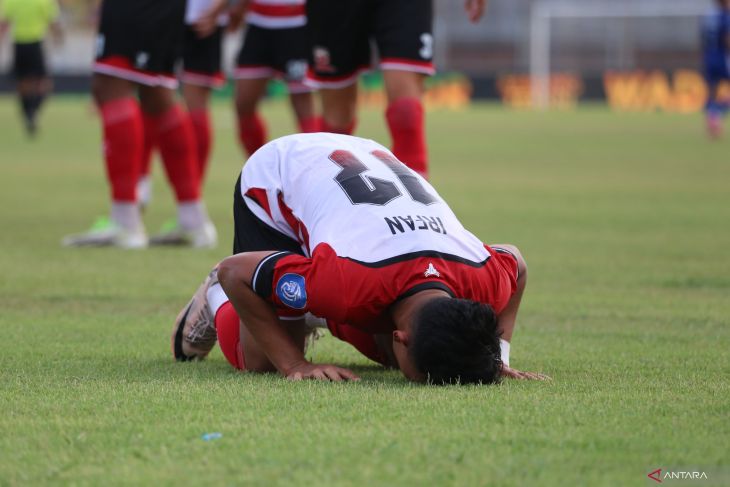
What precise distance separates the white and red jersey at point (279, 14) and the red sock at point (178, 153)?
105 centimetres

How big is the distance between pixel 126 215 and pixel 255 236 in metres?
3.30

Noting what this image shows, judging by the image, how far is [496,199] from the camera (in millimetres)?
9922

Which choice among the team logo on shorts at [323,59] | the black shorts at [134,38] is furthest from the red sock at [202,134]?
the team logo on shorts at [323,59]

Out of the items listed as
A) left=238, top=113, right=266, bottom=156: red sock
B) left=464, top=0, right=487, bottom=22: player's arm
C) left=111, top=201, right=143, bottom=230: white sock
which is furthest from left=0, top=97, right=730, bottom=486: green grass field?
left=464, top=0, right=487, bottom=22: player's arm

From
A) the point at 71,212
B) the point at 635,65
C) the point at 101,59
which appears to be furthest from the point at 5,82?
the point at 101,59

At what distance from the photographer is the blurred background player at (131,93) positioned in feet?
21.9

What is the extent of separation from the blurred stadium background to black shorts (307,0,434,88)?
2756 cm

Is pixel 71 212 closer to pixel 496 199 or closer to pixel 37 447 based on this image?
pixel 496 199

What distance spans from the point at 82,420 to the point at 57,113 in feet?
81.5

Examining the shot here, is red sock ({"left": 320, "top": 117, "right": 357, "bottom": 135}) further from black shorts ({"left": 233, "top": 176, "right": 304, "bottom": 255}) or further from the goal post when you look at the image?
the goal post

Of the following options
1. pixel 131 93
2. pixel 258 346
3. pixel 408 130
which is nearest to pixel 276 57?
pixel 131 93

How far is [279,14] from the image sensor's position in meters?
7.89

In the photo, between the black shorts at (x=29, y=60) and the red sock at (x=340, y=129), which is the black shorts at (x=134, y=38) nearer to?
the red sock at (x=340, y=129)

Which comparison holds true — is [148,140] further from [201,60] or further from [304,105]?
[304,105]
